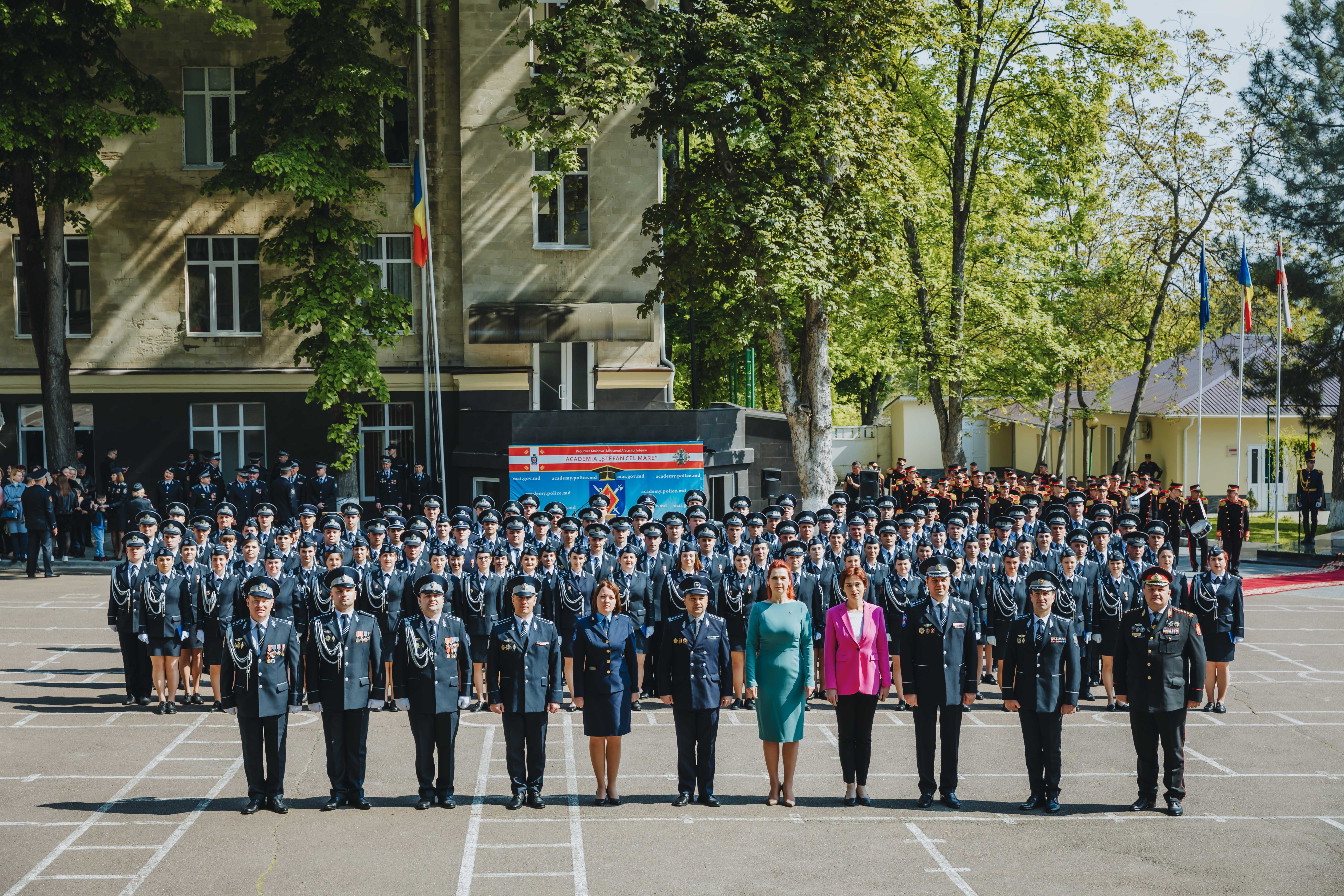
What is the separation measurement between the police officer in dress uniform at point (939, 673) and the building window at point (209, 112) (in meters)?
24.0

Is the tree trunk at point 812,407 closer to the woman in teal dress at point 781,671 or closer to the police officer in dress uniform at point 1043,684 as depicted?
the police officer in dress uniform at point 1043,684

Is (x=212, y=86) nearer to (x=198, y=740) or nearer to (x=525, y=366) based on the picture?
(x=525, y=366)

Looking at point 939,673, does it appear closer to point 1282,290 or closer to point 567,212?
point 567,212

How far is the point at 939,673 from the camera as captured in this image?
10.6 meters

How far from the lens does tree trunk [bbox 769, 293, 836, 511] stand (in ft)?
83.7

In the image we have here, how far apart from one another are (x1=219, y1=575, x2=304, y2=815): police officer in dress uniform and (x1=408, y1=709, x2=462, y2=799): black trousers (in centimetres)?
74

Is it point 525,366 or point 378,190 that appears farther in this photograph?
point 525,366

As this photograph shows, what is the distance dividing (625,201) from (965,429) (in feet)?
137

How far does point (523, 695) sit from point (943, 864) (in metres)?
3.54

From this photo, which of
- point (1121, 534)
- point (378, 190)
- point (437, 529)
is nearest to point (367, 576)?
point (437, 529)

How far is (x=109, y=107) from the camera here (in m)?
28.8

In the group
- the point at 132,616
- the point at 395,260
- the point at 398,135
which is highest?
the point at 398,135

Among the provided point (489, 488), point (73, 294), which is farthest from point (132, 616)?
point (73, 294)

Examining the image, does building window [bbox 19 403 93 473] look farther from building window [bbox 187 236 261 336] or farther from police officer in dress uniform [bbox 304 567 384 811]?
police officer in dress uniform [bbox 304 567 384 811]
